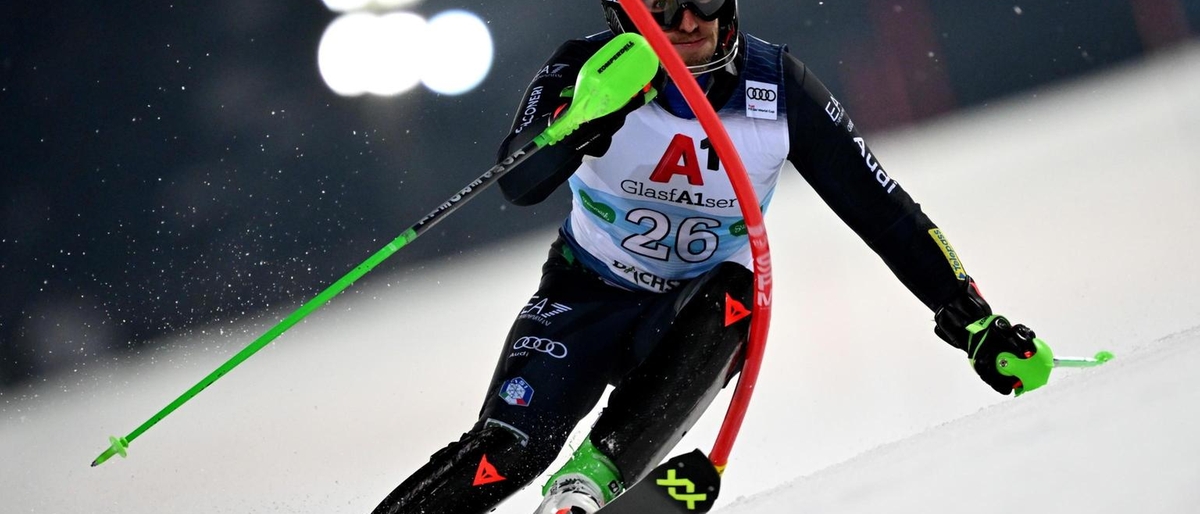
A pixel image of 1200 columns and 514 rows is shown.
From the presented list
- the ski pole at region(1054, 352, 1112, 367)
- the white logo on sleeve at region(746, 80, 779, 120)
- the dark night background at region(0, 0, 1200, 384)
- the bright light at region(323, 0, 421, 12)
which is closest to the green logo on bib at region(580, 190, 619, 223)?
the white logo on sleeve at region(746, 80, 779, 120)

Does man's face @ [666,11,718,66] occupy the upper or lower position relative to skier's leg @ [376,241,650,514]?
upper

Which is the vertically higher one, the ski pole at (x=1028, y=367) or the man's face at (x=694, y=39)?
the man's face at (x=694, y=39)

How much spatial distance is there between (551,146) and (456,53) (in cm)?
319

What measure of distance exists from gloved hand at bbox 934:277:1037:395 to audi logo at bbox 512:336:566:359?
0.79 meters

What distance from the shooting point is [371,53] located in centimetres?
531

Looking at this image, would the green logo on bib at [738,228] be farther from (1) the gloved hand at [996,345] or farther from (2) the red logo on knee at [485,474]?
(2) the red logo on knee at [485,474]

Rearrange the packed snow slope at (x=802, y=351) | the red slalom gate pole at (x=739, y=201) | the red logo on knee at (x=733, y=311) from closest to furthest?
the red slalom gate pole at (x=739, y=201) → the red logo on knee at (x=733, y=311) → the packed snow slope at (x=802, y=351)

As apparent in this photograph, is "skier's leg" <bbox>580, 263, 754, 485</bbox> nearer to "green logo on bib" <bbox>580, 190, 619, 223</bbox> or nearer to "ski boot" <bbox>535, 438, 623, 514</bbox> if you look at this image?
"ski boot" <bbox>535, 438, 623, 514</bbox>

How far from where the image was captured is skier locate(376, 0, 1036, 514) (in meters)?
2.20

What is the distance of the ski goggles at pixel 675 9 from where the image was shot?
91.8 inches

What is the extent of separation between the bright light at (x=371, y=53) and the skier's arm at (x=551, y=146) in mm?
2946

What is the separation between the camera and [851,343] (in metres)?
3.60

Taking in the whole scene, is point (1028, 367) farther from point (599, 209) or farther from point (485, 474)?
point (485, 474)

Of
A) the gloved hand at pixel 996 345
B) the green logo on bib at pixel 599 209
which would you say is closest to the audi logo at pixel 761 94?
the green logo on bib at pixel 599 209
